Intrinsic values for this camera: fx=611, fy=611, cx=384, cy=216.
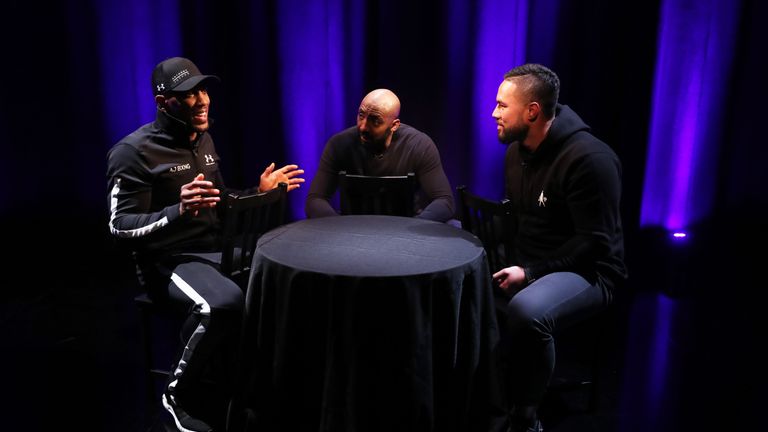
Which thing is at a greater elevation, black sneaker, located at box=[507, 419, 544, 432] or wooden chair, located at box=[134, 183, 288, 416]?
wooden chair, located at box=[134, 183, 288, 416]

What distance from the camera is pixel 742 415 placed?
2.51 m

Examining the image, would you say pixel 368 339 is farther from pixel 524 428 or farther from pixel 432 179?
pixel 432 179

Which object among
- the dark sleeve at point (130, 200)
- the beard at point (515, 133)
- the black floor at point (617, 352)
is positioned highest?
the beard at point (515, 133)

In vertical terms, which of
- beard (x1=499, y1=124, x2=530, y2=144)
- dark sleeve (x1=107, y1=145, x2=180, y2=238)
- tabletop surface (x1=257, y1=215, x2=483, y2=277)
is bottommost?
tabletop surface (x1=257, y1=215, x2=483, y2=277)

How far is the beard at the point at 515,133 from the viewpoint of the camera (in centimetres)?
256

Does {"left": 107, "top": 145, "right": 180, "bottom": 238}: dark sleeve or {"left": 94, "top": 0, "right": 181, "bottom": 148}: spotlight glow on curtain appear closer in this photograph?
{"left": 107, "top": 145, "right": 180, "bottom": 238}: dark sleeve

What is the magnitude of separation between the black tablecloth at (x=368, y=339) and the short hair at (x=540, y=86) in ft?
2.46

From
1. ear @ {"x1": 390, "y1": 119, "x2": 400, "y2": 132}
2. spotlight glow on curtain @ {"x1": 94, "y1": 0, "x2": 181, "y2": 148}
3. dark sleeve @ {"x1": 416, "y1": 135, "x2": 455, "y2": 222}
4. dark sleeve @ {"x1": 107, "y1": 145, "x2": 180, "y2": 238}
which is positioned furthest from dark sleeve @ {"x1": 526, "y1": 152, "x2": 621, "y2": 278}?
spotlight glow on curtain @ {"x1": 94, "y1": 0, "x2": 181, "y2": 148}

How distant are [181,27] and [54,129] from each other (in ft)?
4.37

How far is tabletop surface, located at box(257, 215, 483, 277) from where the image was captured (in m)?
1.98

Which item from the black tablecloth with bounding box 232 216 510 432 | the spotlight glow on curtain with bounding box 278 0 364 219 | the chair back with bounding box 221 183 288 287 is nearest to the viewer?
the black tablecloth with bounding box 232 216 510 432

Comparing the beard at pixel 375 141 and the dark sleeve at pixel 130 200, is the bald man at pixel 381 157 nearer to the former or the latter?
the beard at pixel 375 141

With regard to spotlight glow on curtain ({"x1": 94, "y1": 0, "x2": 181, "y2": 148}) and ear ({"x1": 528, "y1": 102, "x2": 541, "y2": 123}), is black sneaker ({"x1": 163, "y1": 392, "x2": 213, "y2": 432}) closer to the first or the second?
ear ({"x1": 528, "y1": 102, "x2": 541, "y2": 123})

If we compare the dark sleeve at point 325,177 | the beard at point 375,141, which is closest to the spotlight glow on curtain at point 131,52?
the dark sleeve at point 325,177
